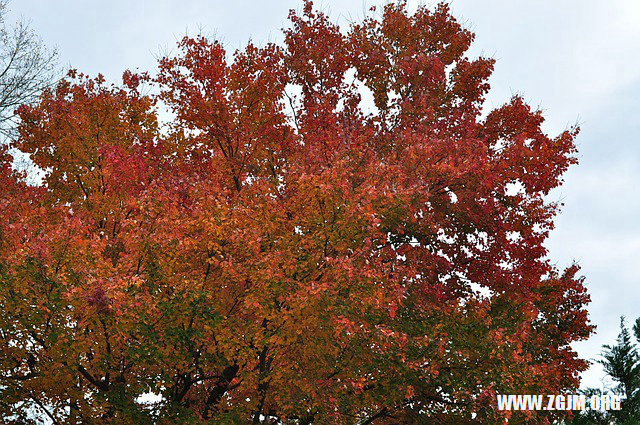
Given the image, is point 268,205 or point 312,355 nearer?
point 312,355

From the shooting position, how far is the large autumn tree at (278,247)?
50.0 feet

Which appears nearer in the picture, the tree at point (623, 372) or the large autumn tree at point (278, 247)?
the large autumn tree at point (278, 247)

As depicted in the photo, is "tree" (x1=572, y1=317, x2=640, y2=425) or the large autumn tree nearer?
the large autumn tree

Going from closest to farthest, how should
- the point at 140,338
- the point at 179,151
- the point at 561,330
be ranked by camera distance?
the point at 140,338 → the point at 179,151 → the point at 561,330

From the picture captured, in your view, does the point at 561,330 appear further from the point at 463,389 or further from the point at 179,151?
the point at 179,151

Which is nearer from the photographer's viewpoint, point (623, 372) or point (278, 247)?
point (278, 247)

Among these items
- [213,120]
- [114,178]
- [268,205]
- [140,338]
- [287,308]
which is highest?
[213,120]

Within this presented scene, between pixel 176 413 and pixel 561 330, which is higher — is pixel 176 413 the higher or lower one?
the lower one

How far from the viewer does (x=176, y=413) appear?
16.5 m

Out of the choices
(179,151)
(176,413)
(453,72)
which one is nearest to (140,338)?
(176,413)

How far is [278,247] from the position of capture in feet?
54.6

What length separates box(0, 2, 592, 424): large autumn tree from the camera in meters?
15.2

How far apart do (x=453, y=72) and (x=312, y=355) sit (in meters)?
14.7

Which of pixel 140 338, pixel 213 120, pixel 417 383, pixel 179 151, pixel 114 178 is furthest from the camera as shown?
pixel 179 151
